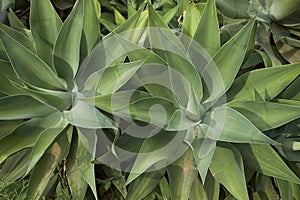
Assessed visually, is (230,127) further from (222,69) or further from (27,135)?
(27,135)

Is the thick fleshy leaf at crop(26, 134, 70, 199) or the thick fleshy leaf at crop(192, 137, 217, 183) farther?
the thick fleshy leaf at crop(26, 134, 70, 199)

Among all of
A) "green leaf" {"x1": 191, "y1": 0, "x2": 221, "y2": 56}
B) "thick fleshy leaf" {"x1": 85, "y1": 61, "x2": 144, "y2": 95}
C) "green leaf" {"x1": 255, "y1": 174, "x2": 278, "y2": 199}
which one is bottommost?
"green leaf" {"x1": 255, "y1": 174, "x2": 278, "y2": 199}

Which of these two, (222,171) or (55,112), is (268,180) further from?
(55,112)

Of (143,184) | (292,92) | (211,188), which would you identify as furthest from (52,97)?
(292,92)

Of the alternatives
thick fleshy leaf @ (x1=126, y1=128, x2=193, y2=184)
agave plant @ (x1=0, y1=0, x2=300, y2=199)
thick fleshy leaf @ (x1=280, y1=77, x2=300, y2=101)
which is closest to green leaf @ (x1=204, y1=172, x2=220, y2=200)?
agave plant @ (x1=0, y1=0, x2=300, y2=199)

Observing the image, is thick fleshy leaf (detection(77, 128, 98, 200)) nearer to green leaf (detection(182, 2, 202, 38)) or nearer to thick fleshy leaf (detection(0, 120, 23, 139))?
thick fleshy leaf (detection(0, 120, 23, 139))

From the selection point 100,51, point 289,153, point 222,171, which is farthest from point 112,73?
point 289,153
